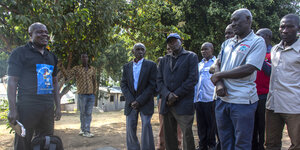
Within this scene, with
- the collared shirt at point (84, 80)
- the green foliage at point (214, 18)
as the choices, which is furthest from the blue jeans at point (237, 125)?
the green foliage at point (214, 18)

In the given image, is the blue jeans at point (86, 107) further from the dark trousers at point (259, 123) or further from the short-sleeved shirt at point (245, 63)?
the short-sleeved shirt at point (245, 63)

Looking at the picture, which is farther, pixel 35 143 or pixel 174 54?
pixel 174 54

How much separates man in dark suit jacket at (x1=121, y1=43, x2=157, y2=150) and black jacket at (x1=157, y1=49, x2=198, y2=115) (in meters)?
0.48

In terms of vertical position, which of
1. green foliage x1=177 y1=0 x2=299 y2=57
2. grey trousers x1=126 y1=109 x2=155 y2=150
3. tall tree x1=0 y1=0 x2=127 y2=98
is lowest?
grey trousers x1=126 y1=109 x2=155 y2=150

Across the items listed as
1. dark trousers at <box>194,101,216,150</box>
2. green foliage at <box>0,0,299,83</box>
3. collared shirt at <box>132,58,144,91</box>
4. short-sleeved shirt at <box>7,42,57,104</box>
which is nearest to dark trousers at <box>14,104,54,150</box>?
short-sleeved shirt at <box>7,42,57,104</box>

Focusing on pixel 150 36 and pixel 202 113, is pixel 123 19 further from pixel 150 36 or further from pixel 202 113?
pixel 202 113

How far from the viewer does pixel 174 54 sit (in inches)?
154

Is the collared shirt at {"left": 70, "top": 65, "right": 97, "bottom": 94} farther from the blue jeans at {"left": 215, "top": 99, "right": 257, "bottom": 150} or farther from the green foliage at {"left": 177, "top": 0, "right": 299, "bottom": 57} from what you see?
the green foliage at {"left": 177, "top": 0, "right": 299, "bottom": 57}

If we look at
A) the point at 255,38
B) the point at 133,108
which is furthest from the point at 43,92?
the point at 255,38

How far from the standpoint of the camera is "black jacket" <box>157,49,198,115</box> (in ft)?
11.8

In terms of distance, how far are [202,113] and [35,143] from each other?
3115 mm

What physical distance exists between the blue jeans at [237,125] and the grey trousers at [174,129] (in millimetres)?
848

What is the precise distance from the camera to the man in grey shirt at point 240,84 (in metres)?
2.59

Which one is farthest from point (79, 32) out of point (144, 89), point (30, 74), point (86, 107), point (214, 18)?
point (214, 18)
